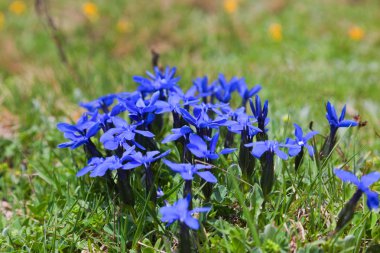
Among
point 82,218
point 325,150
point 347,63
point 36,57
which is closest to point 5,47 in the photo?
point 36,57

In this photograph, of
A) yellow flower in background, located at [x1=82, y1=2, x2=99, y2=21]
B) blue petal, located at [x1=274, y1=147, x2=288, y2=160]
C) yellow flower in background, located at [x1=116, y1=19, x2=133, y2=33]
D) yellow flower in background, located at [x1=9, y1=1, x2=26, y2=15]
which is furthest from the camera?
yellow flower in background, located at [x1=9, y1=1, x2=26, y2=15]

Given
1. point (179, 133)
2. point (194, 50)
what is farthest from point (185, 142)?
point (194, 50)

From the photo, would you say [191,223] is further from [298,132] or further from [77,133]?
[77,133]

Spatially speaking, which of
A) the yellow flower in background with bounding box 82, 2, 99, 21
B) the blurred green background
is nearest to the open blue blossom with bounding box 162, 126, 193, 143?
the blurred green background

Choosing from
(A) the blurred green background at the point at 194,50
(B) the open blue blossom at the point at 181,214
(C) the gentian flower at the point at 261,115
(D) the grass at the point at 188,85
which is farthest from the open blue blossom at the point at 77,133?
(A) the blurred green background at the point at 194,50

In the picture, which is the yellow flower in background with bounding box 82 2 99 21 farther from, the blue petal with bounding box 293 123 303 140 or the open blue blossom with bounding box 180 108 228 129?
the blue petal with bounding box 293 123 303 140
